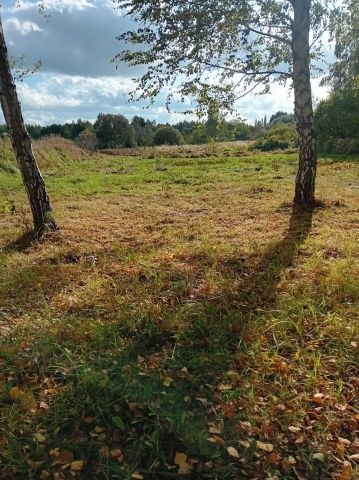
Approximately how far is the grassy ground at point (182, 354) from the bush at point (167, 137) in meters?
38.9

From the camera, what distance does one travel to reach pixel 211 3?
727 cm

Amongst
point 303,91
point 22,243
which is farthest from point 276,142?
point 22,243

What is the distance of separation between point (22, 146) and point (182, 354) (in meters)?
4.61

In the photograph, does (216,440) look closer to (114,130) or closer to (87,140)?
(87,140)

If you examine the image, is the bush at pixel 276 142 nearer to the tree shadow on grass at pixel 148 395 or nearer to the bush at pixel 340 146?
the bush at pixel 340 146

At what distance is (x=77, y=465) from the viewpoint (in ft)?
7.96

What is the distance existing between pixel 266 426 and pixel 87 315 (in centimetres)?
224

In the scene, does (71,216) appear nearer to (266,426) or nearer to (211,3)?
(211,3)

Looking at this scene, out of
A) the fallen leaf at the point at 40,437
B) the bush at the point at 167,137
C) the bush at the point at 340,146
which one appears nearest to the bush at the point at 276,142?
the bush at the point at 340,146

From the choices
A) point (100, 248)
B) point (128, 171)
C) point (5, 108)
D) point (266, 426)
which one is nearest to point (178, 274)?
point (100, 248)

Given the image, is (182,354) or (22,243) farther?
(22,243)

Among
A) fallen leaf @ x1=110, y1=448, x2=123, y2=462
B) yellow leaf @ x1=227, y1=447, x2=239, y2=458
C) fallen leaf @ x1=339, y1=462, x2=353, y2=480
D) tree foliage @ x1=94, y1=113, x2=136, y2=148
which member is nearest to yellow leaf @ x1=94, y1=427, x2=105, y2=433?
fallen leaf @ x1=110, y1=448, x2=123, y2=462

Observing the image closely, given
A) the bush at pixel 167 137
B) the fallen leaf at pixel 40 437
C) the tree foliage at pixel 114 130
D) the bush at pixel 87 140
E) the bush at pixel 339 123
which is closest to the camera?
the fallen leaf at pixel 40 437

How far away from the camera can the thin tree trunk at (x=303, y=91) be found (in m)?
7.48
